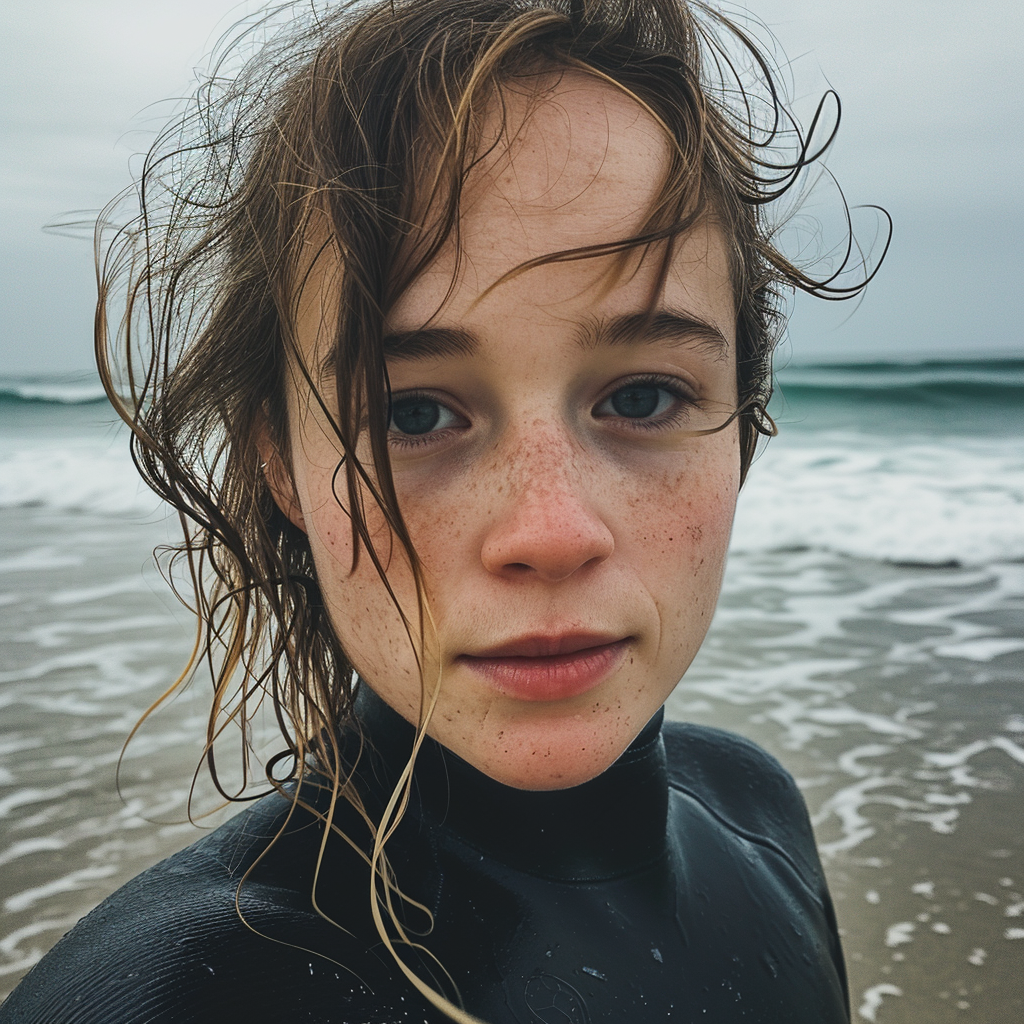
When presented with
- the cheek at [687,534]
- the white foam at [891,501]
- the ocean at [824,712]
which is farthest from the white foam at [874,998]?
the white foam at [891,501]

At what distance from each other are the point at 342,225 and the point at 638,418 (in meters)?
0.44

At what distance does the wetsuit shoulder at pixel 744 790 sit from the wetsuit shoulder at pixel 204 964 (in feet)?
2.89

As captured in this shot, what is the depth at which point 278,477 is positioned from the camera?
1.48 m

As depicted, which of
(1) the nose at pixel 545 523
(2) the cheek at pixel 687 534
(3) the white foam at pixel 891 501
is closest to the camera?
(1) the nose at pixel 545 523

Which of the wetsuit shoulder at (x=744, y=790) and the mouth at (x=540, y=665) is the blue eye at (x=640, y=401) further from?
the wetsuit shoulder at (x=744, y=790)

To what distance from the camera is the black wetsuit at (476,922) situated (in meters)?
1.06

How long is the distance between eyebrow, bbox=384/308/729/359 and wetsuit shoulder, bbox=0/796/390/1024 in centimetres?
66

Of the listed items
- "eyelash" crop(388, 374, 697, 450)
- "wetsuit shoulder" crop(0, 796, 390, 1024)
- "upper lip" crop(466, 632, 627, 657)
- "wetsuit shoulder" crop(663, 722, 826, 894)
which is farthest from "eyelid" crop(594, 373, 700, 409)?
"wetsuit shoulder" crop(663, 722, 826, 894)

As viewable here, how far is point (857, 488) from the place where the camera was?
35.3ft

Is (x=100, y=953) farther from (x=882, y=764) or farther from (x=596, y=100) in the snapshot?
(x=882, y=764)

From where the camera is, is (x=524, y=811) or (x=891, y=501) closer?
(x=524, y=811)

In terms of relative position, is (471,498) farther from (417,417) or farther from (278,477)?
(278,477)

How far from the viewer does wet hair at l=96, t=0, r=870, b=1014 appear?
3.88 feet

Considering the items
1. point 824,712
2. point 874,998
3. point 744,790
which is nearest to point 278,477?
point 744,790
